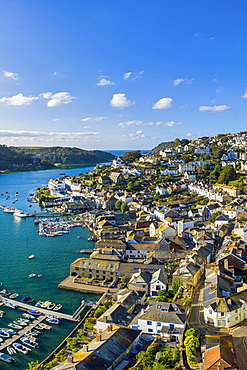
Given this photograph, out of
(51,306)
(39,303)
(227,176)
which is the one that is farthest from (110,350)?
(227,176)

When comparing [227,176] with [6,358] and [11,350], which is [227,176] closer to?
[11,350]

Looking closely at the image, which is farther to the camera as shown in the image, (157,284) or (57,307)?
(157,284)

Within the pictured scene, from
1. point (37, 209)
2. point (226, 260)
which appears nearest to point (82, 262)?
point (226, 260)

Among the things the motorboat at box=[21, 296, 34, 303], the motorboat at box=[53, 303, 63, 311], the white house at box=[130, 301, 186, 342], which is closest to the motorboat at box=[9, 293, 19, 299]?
the motorboat at box=[21, 296, 34, 303]

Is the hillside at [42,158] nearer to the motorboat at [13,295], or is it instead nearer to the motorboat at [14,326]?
the motorboat at [13,295]

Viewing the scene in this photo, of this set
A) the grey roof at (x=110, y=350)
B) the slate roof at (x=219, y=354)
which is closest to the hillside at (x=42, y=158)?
the grey roof at (x=110, y=350)

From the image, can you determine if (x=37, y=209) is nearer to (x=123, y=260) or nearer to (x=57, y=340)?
(x=123, y=260)

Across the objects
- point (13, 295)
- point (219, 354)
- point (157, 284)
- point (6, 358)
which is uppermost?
point (219, 354)

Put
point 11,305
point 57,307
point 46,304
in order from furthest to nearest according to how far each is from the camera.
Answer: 1. point 46,304
2. point 11,305
3. point 57,307
